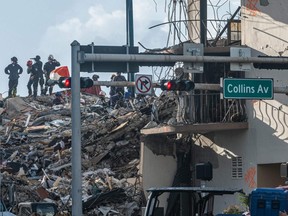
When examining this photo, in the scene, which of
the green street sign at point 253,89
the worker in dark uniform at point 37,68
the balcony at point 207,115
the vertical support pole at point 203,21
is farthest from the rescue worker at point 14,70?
the green street sign at point 253,89

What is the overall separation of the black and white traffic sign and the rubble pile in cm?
495

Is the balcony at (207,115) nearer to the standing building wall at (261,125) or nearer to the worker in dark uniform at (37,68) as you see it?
the standing building wall at (261,125)

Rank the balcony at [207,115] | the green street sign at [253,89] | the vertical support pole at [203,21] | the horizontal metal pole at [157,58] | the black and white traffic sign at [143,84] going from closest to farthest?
the horizontal metal pole at [157,58]
the green street sign at [253,89]
the black and white traffic sign at [143,84]
the balcony at [207,115]
the vertical support pole at [203,21]

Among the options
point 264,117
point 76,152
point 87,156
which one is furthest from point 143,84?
point 87,156

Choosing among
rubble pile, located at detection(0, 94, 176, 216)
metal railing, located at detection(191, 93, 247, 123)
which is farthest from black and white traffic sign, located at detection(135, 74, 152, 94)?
metal railing, located at detection(191, 93, 247, 123)

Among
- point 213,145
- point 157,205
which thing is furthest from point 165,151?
point 157,205

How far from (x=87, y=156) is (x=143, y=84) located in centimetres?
1035

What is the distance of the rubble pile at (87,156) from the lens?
31.1 meters

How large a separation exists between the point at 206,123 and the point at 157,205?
10990 mm

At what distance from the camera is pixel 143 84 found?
24.6 m

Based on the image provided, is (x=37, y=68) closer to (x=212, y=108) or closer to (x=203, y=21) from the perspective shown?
(x=203, y=21)

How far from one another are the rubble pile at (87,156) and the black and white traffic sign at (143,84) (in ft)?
16.2

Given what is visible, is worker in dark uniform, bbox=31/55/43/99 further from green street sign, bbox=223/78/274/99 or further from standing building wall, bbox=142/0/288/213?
green street sign, bbox=223/78/274/99

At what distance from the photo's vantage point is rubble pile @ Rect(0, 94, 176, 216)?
3106cm
